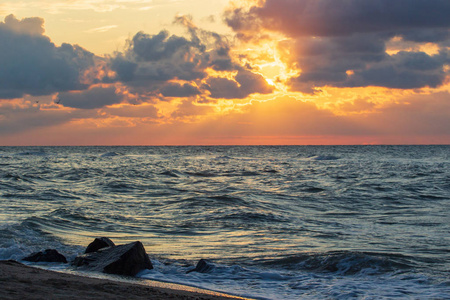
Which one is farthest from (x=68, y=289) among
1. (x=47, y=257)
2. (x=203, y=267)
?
(x=47, y=257)

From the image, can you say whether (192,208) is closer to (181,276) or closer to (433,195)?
(181,276)

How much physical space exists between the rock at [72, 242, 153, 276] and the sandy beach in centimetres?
104

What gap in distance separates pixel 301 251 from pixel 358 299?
3.44m

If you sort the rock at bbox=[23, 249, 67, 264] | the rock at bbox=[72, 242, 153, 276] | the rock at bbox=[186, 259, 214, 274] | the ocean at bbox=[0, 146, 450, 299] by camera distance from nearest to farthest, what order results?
1. the ocean at bbox=[0, 146, 450, 299]
2. the rock at bbox=[72, 242, 153, 276]
3. the rock at bbox=[186, 259, 214, 274]
4. the rock at bbox=[23, 249, 67, 264]

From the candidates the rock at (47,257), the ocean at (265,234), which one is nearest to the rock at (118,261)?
the ocean at (265,234)

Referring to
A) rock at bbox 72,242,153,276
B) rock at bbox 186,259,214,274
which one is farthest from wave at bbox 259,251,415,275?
rock at bbox 72,242,153,276

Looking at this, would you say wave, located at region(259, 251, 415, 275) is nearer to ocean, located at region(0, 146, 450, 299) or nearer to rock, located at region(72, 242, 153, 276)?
ocean, located at region(0, 146, 450, 299)

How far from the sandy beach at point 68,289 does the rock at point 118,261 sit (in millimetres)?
1038

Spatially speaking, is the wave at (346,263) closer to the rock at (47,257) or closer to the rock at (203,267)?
the rock at (203,267)

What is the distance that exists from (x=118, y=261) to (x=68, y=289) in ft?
7.10

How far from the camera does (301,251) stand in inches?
417

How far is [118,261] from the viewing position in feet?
27.6

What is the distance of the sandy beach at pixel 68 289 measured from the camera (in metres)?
5.82

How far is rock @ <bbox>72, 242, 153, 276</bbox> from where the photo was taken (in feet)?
27.5
